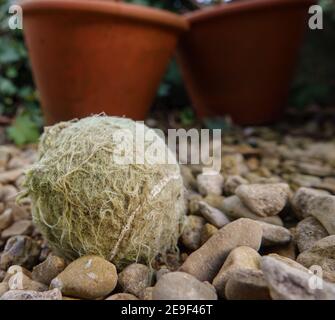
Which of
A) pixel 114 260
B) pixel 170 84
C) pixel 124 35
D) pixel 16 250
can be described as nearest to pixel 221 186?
pixel 114 260

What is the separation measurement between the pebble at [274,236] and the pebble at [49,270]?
44 centimetres

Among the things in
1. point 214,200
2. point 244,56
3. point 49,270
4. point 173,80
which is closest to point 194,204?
point 214,200

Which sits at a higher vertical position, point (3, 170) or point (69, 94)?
Result: point (69, 94)

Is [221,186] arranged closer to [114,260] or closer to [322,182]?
[322,182]

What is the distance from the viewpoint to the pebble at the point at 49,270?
3.17 ft

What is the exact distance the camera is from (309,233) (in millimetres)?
1024

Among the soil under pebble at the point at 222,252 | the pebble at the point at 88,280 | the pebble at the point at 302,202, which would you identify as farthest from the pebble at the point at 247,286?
the pebble at the point at 302,202

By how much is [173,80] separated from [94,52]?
3.40 ft

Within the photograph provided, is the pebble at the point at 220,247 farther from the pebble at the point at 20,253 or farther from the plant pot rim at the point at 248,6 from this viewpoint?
the plant pot rim at the point at 248,6

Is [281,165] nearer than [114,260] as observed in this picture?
No

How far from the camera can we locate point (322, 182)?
1.47 m

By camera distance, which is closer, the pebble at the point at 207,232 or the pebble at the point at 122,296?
the pebble at the point at 122,296

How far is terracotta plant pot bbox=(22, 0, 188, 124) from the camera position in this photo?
1.82 metres

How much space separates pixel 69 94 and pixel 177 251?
3.47 feet
